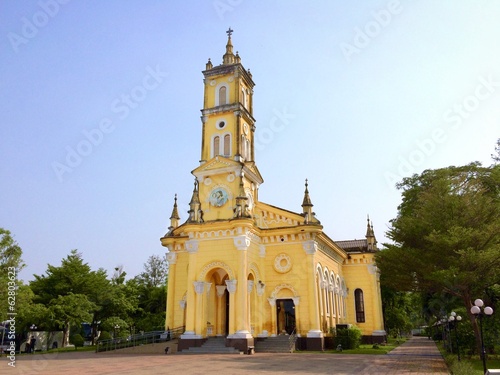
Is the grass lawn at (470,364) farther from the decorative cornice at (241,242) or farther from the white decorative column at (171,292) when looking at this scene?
the white decorative column at (171,292)

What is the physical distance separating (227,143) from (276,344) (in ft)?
50.3

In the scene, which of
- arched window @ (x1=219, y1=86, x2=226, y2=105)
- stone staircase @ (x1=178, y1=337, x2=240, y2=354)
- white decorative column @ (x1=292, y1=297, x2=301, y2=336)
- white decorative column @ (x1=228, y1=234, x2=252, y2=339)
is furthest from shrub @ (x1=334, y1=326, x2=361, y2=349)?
arched window @ (x1=219, y1=86, x2=226, y2=105)

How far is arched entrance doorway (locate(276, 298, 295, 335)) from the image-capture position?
31.7 metres

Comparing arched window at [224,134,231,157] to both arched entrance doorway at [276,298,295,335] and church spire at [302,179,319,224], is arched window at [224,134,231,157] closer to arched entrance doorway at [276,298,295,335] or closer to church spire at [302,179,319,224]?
church spire at [302,179,319,224]

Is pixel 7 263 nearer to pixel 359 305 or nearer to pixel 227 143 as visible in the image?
pixel 227 143

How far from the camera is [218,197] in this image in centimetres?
3177

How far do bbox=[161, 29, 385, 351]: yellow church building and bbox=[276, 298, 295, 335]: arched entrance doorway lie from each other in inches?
3.0

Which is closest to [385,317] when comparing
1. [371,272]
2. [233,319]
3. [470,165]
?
[371,272]

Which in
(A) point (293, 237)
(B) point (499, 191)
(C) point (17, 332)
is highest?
(B) point (499, 191)

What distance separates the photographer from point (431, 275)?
2131cm

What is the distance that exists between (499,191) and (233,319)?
19.6 m

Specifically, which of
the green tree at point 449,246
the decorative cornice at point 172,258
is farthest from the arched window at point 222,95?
the green tree at point 449,246

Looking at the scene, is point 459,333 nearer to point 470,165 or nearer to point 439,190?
point 439,190

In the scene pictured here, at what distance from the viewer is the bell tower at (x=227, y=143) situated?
104ft
